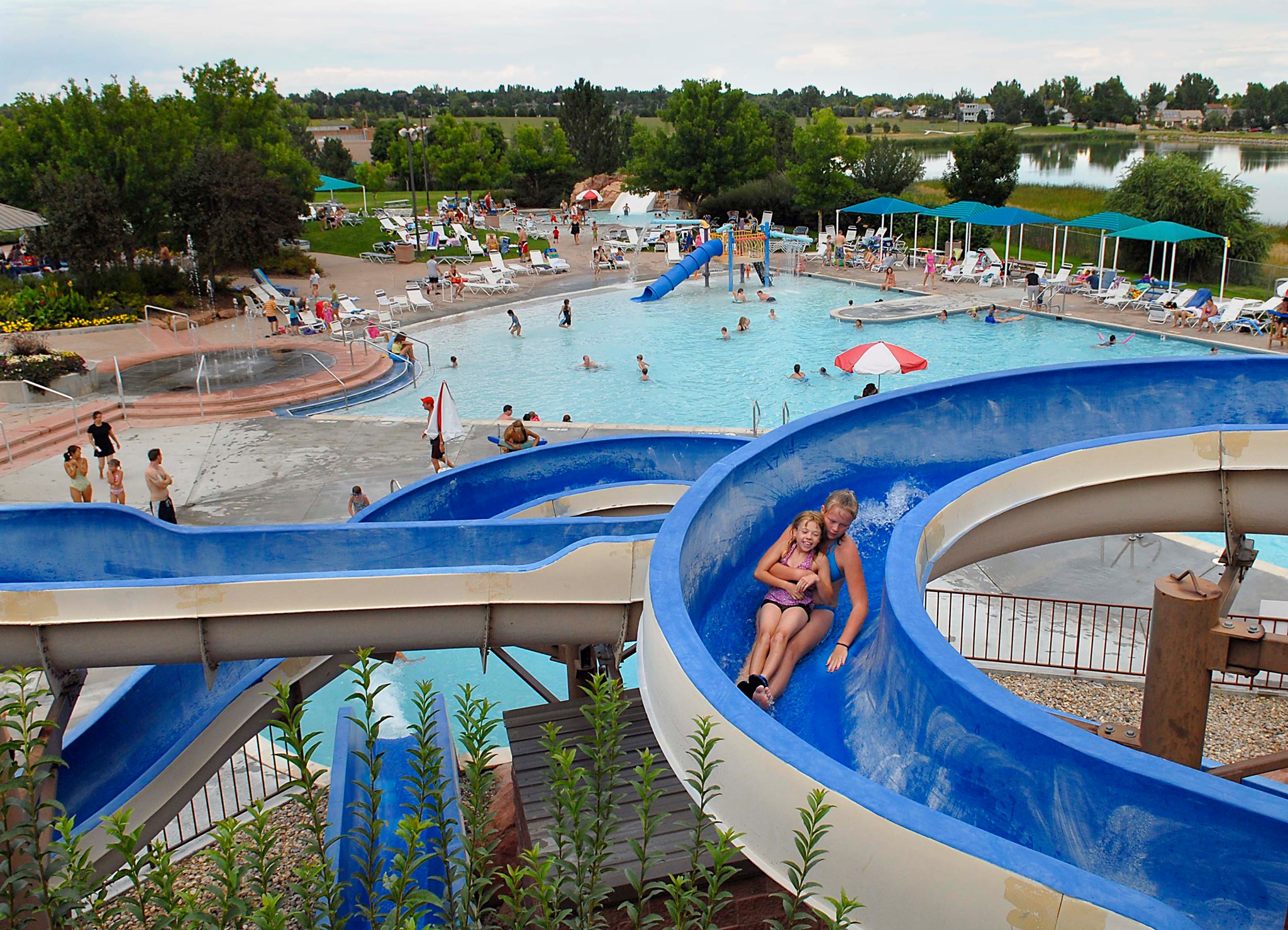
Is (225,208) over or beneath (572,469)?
over

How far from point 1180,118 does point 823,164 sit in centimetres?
14896

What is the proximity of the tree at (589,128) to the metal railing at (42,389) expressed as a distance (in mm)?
48807

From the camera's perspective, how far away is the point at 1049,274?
103ft

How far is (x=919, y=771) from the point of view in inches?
161

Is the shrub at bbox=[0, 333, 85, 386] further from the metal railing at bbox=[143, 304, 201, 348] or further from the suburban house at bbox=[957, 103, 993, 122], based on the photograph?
the suburban house at bbox=[957, 103, 993, 122]

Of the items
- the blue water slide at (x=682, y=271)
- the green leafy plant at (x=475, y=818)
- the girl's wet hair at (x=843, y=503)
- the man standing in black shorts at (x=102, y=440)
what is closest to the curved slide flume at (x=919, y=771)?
the girl's wet hair at (x=843, y=503)

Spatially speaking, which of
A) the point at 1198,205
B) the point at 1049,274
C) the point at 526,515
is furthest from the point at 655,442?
the point at 1198,205

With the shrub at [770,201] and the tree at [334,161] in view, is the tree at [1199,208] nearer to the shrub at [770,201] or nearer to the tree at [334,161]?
the shrub at [770,201]

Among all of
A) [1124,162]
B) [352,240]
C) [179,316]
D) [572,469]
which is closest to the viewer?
[572,469]

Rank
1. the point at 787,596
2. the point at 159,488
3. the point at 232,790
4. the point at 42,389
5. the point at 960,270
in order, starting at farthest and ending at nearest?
the point at 960,270 → the point at 42,389 → the point at 159,488 → the point at 232,790 → the point at 787,596

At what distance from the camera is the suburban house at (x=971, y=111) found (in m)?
177

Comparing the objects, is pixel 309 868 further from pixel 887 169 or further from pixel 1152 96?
pixel 1152 96

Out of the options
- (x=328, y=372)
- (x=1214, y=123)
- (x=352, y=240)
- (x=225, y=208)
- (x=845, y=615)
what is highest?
(x=1214, y=123)

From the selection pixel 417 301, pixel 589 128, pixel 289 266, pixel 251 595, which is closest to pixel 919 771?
pixel 251 595
